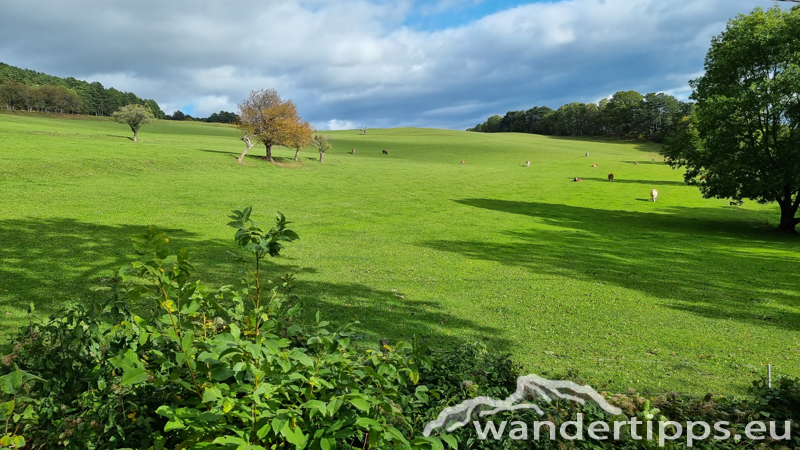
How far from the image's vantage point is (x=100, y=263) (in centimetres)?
1117

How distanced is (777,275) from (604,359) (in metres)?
13.5

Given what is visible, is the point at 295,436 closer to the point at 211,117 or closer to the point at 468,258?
the point at 468,258

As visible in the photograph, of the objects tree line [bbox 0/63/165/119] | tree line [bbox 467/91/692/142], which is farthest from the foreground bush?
tree line [bbox 467/91/692/142]

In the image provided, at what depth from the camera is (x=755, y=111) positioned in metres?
24.1

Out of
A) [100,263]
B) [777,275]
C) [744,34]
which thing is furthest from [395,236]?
[744,34]

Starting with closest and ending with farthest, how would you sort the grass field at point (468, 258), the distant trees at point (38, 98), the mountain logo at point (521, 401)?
the mountain logo at point (521, 401), the grass field at point (468, 258), the distant trees at point (38, 98)

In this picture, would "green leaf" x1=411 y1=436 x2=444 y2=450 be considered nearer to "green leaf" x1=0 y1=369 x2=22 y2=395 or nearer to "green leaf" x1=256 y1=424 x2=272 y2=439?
"green leaf" x1=256 y1=424 x2=272 y2=439

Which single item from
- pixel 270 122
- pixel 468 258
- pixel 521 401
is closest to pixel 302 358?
pixel 521 401

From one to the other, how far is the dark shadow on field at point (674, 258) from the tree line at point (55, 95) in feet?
290

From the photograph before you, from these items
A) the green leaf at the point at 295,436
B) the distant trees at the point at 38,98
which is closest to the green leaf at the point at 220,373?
the green leaf at the point at 295,436

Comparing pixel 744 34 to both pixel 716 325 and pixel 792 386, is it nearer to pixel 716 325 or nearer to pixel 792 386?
pixel 716 325

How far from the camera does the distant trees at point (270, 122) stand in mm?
46531

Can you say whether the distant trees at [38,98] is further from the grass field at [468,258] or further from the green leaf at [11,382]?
the green leaf at [11,382]

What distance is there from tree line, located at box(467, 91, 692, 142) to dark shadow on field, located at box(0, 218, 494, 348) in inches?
4810
